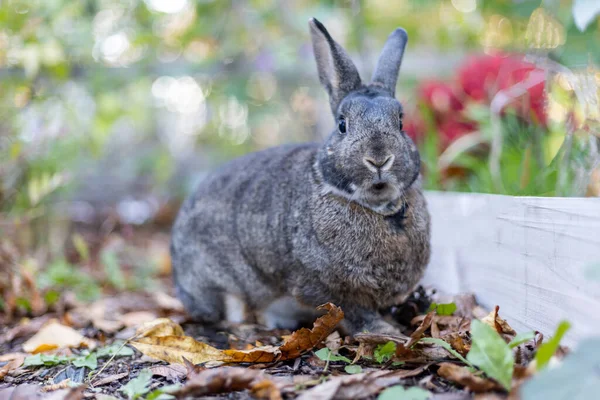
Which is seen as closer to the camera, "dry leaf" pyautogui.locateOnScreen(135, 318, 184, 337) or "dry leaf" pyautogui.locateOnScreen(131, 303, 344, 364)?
"dry leaf" pyautogui.locateOnScreen(131, 303, 344, 364)

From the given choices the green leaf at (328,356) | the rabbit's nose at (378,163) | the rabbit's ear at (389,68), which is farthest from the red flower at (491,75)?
the green leaf at (328,356)

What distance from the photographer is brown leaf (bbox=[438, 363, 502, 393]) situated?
181 centimetres

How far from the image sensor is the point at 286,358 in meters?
2.50

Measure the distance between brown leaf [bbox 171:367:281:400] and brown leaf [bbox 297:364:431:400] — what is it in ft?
0.44

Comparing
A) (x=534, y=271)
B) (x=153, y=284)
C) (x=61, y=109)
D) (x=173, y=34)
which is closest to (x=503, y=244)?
(x=534, y=271)

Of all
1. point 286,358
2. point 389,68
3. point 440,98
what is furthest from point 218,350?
point 440,98

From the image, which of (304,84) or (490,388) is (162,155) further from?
(490,388)

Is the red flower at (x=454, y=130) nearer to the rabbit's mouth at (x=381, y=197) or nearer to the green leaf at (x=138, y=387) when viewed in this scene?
the rabbit's mouth at (x=381, y=197)

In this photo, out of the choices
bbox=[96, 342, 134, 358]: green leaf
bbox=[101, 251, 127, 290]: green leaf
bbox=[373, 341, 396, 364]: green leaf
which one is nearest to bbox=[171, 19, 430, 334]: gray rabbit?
bbox=[373, 341, 396, 364]: green leaf

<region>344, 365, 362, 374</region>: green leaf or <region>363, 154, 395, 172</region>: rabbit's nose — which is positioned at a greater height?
<region>363, 154, 395, 172</region>: rabbit's nose

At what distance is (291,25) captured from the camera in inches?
256

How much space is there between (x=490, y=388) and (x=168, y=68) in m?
4.76

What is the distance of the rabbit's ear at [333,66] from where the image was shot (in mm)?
2836

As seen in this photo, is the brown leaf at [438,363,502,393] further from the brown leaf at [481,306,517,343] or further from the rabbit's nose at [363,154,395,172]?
the rabbit's nose at [363,154,395,172]
